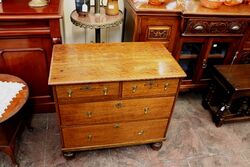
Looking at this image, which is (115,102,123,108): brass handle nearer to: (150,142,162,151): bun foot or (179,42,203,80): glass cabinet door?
(150,142,162,151): bun foot

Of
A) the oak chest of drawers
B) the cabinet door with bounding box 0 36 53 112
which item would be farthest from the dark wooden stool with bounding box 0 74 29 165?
the oak chest of drawers

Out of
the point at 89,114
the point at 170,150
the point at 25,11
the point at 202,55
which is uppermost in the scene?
the point at 25,11

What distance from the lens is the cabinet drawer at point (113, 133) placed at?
1.43 metres

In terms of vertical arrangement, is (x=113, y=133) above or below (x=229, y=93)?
below

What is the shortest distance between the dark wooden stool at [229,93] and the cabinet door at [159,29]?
54 centimetres

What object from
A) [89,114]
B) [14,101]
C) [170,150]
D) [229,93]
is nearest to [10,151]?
[14,101]

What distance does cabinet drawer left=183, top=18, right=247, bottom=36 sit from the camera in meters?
1.70

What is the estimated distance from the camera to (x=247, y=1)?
192 centimetres

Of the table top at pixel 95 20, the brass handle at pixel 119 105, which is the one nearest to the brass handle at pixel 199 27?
the table top at pixel 95 20

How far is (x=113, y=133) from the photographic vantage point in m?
1.50

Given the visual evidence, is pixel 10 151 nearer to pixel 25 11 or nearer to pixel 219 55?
pixel 25 11

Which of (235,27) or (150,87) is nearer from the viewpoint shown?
(150,87)

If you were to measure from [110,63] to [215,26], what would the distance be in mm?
959

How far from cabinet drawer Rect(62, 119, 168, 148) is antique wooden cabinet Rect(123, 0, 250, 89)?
0.67 metres
